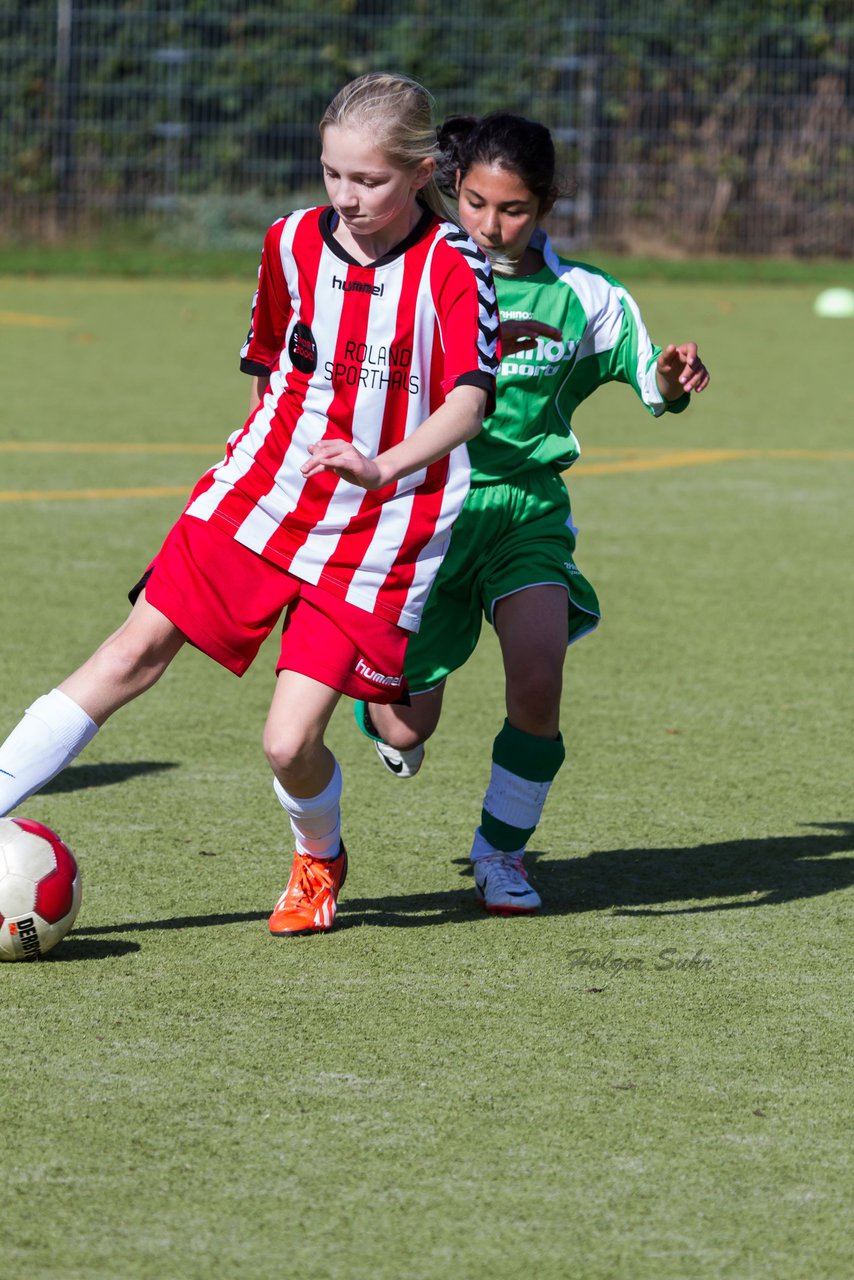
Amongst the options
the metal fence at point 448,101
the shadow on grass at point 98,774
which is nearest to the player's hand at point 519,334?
the shadow on grass at point 98,774

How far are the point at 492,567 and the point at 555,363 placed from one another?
47cm

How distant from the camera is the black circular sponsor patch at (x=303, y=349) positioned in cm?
376

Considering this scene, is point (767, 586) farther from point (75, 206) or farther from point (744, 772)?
point (75, 206)

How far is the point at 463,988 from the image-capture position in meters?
3.63

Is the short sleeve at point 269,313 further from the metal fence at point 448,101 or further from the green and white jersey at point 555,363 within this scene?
the metal fence at point 448,101

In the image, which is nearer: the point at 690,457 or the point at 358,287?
the point at 358,287

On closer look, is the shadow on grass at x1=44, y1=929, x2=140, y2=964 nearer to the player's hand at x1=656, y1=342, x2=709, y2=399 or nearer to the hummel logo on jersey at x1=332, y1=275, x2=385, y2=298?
the hummel logo on jersey at x1=332, y1=275, x2=385, y2=298

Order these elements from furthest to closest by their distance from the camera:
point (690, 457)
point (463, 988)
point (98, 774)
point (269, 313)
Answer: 1. point (690, 457)
2. point (98, 774)
3. point (269, 313)
4. point (463, 988)

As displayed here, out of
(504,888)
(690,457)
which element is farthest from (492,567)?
(690,457)

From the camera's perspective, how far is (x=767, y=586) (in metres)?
7.65

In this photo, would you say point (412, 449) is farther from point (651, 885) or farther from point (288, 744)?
point (651, 885)

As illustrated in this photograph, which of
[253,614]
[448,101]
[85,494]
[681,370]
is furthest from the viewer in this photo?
[448,101]

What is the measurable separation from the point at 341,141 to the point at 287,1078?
5.39 feet

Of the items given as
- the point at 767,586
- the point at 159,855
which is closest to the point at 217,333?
the point at 767,586
